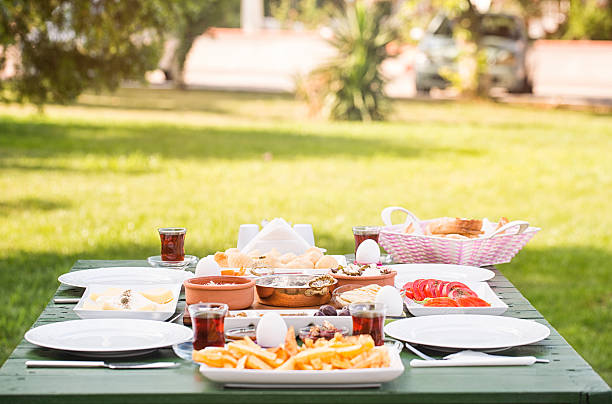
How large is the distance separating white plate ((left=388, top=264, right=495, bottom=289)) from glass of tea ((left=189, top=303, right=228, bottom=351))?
0.96 meters

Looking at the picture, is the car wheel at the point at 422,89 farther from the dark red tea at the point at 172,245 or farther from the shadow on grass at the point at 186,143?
the dark red tea at the point at 172,245

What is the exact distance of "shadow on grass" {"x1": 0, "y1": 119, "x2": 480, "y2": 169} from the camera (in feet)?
38.1

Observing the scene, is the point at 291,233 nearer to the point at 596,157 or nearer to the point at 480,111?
the point at 596,157

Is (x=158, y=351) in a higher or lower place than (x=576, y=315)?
higher

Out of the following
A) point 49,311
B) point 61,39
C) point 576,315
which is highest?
point 61,39

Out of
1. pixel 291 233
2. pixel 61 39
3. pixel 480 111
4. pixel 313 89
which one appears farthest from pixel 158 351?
pixel 480 111

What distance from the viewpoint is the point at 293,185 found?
9.57 m

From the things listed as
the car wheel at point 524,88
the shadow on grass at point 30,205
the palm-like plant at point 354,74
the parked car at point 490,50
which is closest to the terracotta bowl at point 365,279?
the shadow on grass at point 30,205

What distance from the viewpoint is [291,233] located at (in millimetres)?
3482

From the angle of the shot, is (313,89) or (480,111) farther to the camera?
(480,111)

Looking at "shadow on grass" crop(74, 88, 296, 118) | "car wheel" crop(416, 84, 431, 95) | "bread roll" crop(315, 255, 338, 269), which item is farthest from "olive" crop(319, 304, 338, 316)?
"car wheel" crop(416, 84, 431, 95)

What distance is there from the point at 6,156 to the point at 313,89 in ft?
21.0

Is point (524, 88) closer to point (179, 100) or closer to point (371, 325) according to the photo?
point (179, 100)

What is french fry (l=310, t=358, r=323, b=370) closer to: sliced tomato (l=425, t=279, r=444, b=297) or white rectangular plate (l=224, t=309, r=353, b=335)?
white rectangular plate (l=224, t=309, r=353, b=335)
